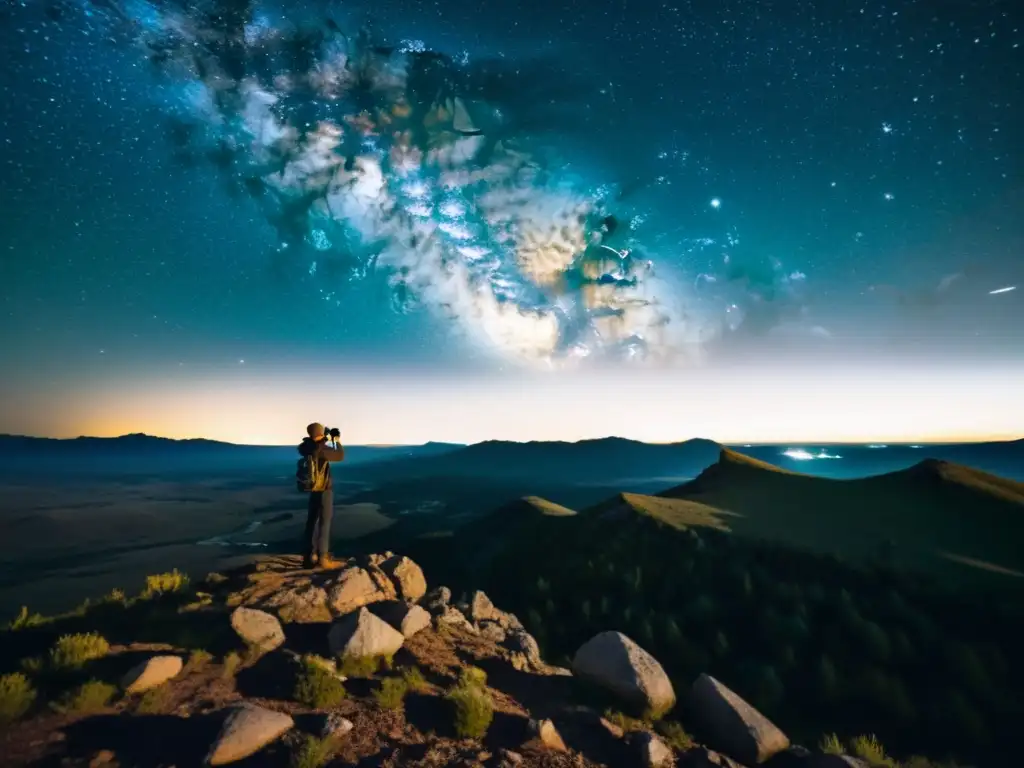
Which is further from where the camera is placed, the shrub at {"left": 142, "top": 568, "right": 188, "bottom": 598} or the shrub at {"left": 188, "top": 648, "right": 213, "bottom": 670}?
the shrub at {"left": 142, "top": 568, "right": 188, "bottom": 598}

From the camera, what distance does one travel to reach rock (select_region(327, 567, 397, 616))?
9.16 metres

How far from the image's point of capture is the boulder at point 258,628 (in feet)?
24.4

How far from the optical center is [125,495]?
490ft

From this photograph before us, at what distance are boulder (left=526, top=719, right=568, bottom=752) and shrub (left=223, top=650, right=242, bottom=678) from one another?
4.57 metres

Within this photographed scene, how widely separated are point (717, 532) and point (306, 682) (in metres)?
22.9

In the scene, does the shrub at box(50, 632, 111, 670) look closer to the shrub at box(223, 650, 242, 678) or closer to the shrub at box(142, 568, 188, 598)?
the shrub at box(223, 650, 242, 678)

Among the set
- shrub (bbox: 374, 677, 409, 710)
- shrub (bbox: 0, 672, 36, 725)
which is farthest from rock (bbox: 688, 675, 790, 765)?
shrub (bbox: 0, 672, 36, 725)

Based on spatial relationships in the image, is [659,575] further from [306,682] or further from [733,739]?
[306,682]

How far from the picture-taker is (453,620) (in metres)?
10.2

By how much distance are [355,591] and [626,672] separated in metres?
5.73

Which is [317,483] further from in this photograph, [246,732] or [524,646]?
[524,646]

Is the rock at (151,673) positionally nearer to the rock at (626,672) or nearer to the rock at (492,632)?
the rock at (492,632)

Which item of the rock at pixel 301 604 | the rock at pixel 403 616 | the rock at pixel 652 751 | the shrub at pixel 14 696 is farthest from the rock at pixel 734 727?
the shrub at pixel 14 696

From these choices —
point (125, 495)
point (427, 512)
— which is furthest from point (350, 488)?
point (427, 512)
